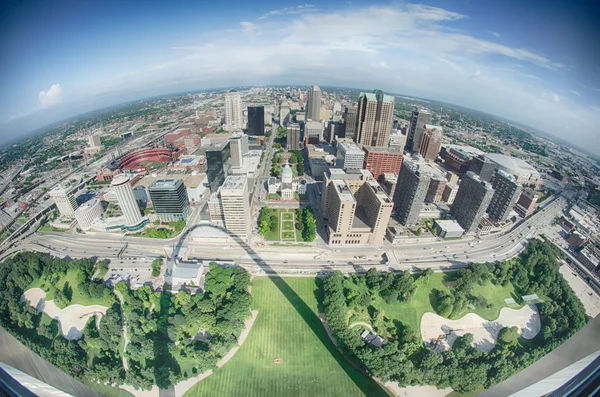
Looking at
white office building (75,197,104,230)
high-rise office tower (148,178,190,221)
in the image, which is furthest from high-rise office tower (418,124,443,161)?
white office building (75,197,104,230)

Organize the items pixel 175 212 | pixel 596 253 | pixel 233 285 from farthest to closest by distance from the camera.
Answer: pixel 175 212 < pixel 596 253 < pixel 233 285

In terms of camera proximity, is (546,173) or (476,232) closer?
(476,232)

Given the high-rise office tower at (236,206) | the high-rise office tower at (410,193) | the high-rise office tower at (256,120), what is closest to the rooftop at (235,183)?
the high-rise office tower at (236,206)

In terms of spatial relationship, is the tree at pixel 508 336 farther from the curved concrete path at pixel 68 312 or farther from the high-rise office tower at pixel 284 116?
the high-rise office tower at pixel 284 116

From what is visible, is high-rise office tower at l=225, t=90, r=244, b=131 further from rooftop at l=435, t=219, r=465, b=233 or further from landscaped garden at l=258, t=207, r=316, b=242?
rooftop at l=435, t=219, r=465, b=233

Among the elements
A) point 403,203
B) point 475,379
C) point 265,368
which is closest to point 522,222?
point 403,203

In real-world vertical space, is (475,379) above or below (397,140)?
below

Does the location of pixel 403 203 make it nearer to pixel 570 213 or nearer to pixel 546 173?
pixel 570 213

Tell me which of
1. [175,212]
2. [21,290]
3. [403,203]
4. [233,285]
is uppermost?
[403,203]

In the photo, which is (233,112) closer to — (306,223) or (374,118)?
(374,118)
